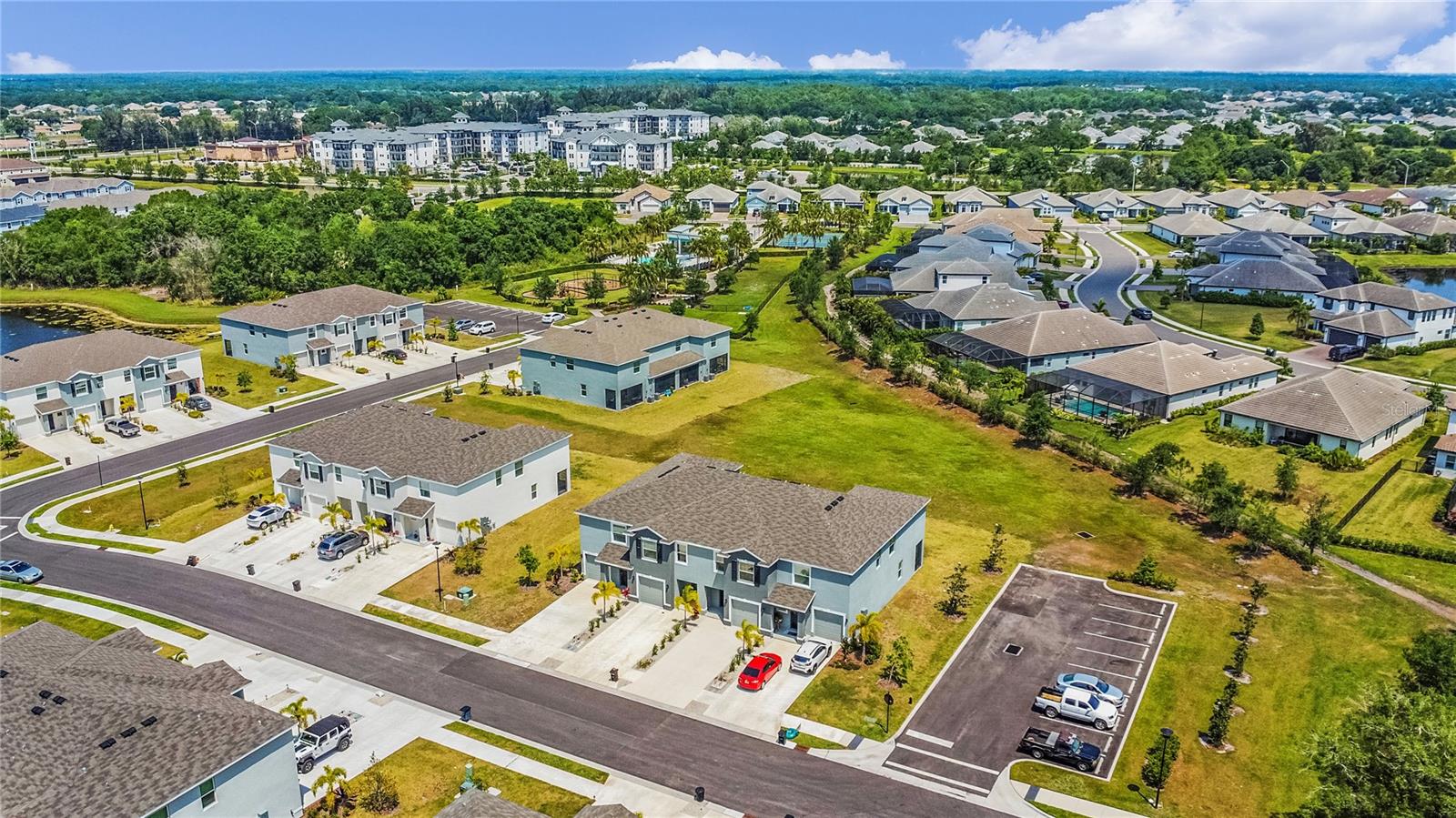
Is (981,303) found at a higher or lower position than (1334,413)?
higher

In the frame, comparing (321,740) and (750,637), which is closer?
(321,740)

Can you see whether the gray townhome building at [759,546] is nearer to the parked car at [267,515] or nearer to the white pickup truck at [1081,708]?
the white pickup truck at [1081,708]

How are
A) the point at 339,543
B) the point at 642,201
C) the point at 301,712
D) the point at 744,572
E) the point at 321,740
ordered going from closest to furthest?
the point at 301,712 → the point at 321,740 → the point at 744,572 → the point at 339,543 → the point at 642,201

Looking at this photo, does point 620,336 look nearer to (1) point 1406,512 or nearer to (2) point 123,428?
(2) point 123,428

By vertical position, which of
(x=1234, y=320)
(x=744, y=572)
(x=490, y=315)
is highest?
(x=744, y=572)

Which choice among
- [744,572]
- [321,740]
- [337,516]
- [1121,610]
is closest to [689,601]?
[744,572]

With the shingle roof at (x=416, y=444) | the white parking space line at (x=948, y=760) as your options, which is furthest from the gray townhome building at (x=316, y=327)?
the white parking space line at (x=948, y=760)

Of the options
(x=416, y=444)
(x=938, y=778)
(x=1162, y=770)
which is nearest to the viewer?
(x=1162, y=770)

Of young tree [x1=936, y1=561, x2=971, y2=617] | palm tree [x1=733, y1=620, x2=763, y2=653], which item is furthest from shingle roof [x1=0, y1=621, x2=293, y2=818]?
young tree [x1=936, y1=561, x2=971, y2=617]

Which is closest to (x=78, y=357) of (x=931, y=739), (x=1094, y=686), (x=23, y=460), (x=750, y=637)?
(x=23, y=460)
